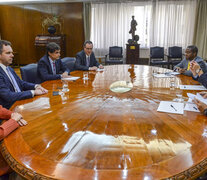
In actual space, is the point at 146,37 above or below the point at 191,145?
above

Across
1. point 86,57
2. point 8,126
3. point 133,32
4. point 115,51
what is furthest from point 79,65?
point 133,32

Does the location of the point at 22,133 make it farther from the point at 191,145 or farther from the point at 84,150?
the point at 191,145

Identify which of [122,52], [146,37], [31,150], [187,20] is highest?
[187,20]

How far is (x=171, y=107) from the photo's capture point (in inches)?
54.5

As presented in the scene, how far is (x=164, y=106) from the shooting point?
140cm

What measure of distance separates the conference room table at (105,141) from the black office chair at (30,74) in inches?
37.3

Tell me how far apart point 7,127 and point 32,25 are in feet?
22.2

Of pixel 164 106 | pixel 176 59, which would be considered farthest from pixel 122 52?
pixel 164 106

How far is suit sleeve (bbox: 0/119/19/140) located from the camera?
39.3 inches

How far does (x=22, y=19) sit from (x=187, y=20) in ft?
19.0

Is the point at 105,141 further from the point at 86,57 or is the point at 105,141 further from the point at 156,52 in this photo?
the point at 156,52

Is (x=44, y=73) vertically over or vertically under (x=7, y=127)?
over

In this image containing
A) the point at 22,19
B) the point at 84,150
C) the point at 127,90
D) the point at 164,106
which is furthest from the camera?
the point at 22,19

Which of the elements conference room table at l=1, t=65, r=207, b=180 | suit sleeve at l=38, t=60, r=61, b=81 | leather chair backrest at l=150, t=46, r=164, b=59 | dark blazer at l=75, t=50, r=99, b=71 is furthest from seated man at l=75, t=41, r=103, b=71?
leather chair backrest at l=150, t=46, r=164, b=59
